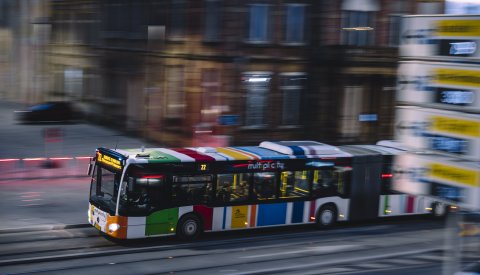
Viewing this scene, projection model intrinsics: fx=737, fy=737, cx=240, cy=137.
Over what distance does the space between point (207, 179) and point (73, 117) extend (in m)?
26.4

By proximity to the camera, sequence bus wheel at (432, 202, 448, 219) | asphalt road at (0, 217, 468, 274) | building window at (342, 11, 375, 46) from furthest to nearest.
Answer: building window at (342, 11, 375, 46) → bus wheel at (432, 202, 448, 219) → asphalt road at (0, 217, 468, 274)

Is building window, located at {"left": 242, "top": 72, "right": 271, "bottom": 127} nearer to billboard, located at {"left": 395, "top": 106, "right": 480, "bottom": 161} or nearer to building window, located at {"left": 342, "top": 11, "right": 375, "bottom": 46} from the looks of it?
building window, located at {"left": 342, "top": 11, "right": 375, "bottom": 46}

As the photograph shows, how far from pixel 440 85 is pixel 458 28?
763 mm

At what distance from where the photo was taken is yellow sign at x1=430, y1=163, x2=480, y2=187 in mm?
8968

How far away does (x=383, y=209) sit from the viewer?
943 inches

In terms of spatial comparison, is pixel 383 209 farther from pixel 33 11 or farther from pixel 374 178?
pixel 33 11

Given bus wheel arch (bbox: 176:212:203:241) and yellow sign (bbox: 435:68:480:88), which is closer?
yellow sign (bbox: 435:68:480:88)

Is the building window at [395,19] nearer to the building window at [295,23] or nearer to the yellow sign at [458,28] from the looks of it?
the building window at [295,23]

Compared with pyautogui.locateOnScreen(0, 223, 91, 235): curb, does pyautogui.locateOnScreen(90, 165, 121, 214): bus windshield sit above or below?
above

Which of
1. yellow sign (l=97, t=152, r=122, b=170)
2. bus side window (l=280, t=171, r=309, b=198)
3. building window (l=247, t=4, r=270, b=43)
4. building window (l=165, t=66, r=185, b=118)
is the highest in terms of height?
building window (l=247, t=4, r=270, b=43)

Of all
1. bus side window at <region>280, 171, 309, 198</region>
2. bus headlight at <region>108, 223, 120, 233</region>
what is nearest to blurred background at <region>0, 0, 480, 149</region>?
bus side window at <region>280, 171, 309, 198</region>

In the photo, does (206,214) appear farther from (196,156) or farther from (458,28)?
(458,28)

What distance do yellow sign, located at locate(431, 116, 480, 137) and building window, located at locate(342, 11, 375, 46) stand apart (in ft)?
94.6

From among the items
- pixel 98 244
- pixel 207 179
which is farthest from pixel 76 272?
pixel 207 179
